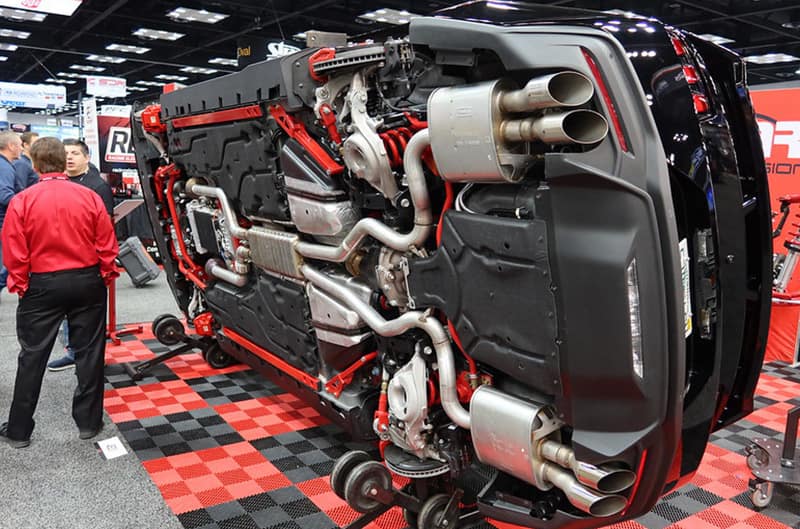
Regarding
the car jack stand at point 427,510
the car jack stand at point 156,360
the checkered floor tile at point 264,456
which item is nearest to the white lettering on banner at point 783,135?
the checkered floor tile at point 264,456

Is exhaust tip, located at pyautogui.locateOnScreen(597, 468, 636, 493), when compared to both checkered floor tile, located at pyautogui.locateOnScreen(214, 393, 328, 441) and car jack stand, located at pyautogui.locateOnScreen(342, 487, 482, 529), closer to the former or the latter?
car jack stand, located at pyautogui.locateOnScreen(342, 487, 482, 529)

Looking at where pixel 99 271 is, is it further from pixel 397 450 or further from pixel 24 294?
pixel 397 450

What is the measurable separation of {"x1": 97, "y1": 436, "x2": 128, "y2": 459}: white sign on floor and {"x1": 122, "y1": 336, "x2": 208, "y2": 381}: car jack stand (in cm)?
108

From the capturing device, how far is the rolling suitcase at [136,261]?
231 inches

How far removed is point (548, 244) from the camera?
1849 mm

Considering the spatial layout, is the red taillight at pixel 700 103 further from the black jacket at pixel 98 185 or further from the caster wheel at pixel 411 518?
the black jacket at pixel 98 185

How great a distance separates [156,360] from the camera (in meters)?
4.74

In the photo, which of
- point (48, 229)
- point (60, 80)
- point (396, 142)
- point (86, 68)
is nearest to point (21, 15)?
point (86, 68)

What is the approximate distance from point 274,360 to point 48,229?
133cm

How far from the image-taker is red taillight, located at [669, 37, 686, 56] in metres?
1.98

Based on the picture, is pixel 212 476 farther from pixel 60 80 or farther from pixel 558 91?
pixel 60 80

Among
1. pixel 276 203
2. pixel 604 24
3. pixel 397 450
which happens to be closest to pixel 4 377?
pixel 276 203

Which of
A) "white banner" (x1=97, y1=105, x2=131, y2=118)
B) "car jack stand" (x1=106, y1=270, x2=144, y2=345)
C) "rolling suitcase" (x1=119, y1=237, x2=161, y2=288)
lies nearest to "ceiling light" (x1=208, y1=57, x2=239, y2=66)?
"white banner" (x1=97, y1=105, x2=131, y2=118)

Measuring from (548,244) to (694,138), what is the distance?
1.78 feet
